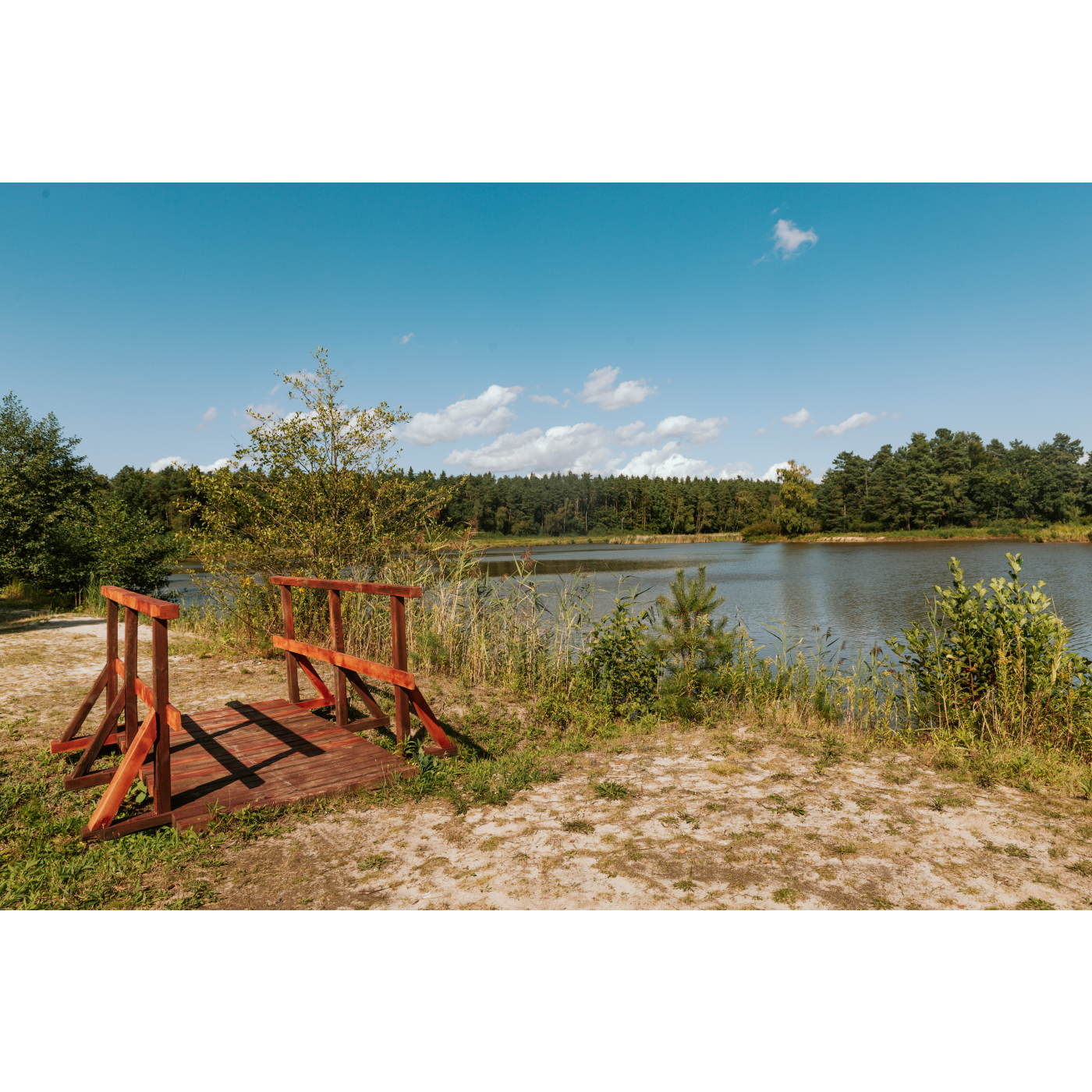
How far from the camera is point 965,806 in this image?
412 centimetres

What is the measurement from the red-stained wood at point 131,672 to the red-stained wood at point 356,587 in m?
1.57

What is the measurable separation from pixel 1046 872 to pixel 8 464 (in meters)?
18.2

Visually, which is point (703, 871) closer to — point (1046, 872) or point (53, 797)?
point (1046, 872)

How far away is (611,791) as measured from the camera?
452 centimetres

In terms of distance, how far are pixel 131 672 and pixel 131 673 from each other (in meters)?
0.01

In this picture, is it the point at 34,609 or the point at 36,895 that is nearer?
the point at 36,895

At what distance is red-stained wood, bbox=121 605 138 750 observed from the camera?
13.0 feet

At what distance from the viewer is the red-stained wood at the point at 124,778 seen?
3625mm

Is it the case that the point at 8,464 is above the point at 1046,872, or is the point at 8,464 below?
above

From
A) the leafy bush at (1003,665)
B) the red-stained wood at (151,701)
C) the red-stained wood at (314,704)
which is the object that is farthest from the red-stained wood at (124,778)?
the leafy bush at (1003,665)

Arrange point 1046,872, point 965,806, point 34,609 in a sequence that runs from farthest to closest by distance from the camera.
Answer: point 34,609, point 965,806, point 1046,872

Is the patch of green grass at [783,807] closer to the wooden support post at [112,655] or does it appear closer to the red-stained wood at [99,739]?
the red-stained wood at [99,739]

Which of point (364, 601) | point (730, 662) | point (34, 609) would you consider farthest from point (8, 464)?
point (730, 662)

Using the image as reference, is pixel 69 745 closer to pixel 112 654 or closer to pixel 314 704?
pixel 112 654
